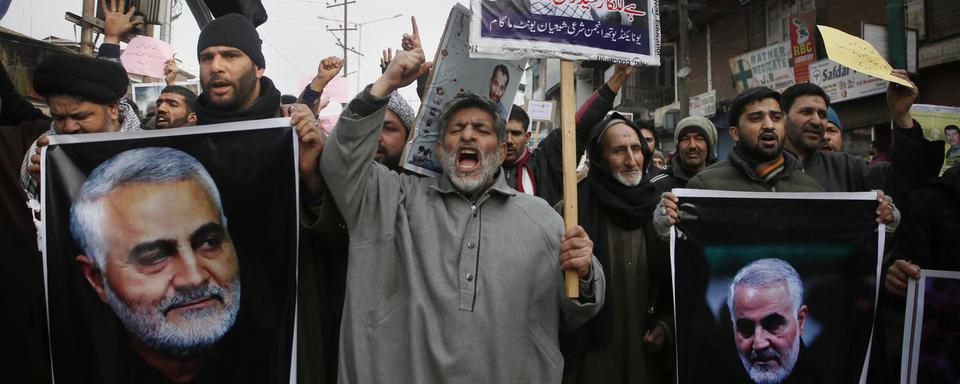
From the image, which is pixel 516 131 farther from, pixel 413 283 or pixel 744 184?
pixel 413 283

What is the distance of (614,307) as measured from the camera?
285 centimetres

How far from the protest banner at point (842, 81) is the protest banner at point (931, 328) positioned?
12333 millimetres

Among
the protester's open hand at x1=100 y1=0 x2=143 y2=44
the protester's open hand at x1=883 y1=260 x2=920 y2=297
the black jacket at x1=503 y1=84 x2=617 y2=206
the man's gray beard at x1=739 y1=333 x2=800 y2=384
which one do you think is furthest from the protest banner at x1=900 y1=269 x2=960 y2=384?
the protester's open hand at x1=100 y1=0 x2=143 y2=44

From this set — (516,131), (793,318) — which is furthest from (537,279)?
(516,131)

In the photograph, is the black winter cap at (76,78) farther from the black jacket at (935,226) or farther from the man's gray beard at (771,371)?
the black jacket at (935,226)

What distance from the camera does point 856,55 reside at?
2.63 meters

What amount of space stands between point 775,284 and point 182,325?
2.28m

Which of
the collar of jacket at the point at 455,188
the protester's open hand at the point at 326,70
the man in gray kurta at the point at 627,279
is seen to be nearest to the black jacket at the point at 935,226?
the man in gray kurta at the point at 627,279

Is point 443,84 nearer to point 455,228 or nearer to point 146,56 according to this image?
point 455,228

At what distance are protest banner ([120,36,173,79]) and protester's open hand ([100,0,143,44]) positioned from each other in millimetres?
1503

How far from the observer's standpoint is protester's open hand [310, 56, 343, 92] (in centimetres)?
349

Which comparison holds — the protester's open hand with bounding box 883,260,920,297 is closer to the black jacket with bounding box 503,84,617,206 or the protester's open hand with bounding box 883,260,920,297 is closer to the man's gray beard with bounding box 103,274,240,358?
the black jacket with bounding box 503,84,617,206

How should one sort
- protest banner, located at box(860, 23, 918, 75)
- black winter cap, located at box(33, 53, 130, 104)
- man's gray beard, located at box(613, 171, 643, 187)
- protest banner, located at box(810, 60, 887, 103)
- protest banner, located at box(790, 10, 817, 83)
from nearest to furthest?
black winter cap, located at box(33, 53, 130, 104) < man's gray beard, located at box(613, 171, 643, 187) < protest banner, located at box(860, 23, 918, 75) < protest banner, located at box(810, 60, 887, 103) < protest banner, located at box(790, 10, 817, 83)

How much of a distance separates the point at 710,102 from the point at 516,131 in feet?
54.6
